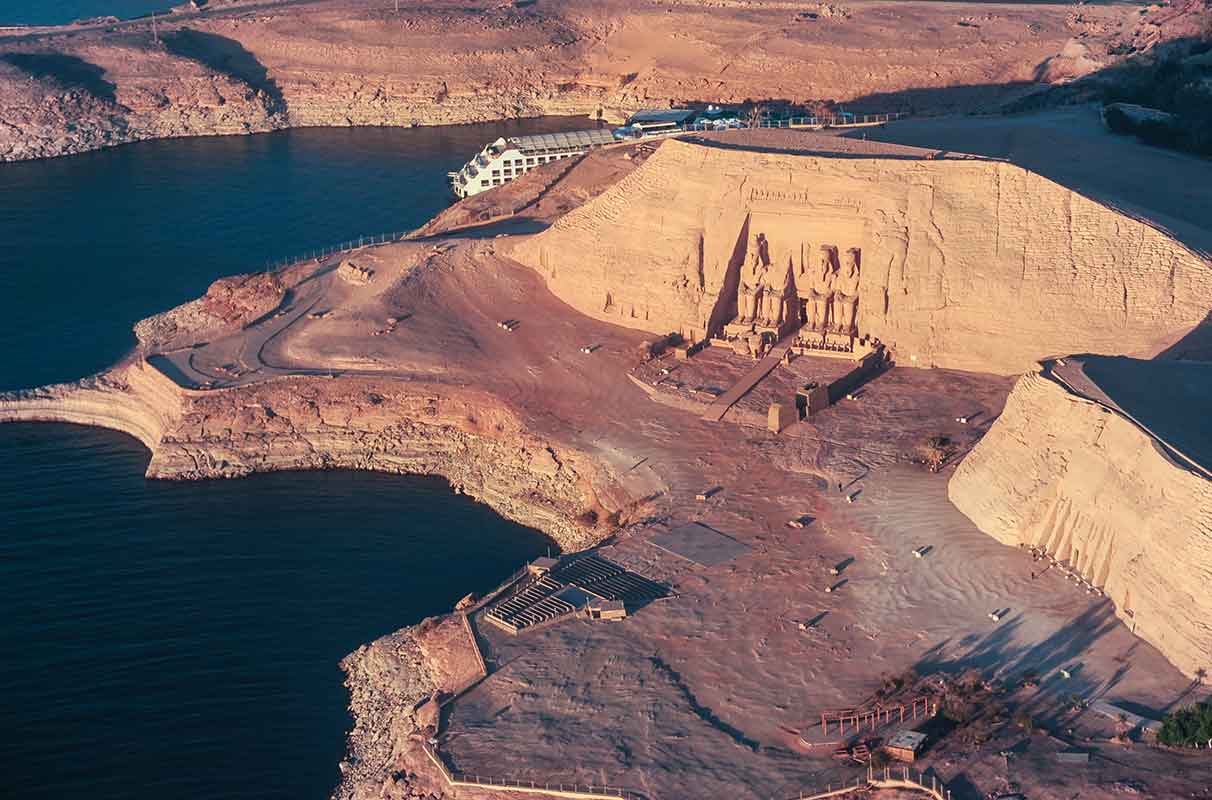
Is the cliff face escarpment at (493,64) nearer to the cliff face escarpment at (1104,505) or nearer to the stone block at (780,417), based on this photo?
the stone block at (780,417)

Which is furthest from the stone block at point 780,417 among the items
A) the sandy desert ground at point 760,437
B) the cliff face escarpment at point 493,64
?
the cliff face escarpment at point 493,64

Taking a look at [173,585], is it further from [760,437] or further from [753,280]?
[753,280]

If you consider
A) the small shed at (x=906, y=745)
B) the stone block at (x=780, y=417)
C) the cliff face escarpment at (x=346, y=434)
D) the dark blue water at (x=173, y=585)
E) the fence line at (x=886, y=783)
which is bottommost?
the dark blue water at (x=173, y=585)

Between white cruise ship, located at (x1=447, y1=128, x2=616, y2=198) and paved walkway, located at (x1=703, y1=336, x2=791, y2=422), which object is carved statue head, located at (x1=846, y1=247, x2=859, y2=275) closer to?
paved walkway, located at (x1=703, y1=336, x2=791, y2=422)

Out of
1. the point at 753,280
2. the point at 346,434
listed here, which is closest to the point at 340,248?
→ the point at 346,434

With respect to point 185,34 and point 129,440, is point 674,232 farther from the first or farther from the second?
point 185,34

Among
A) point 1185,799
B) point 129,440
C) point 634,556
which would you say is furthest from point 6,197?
point 1185,799

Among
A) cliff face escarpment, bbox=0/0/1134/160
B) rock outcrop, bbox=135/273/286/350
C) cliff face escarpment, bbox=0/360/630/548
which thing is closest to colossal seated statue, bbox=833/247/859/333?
cliff face escarpment, bbox=0/360/630/548
